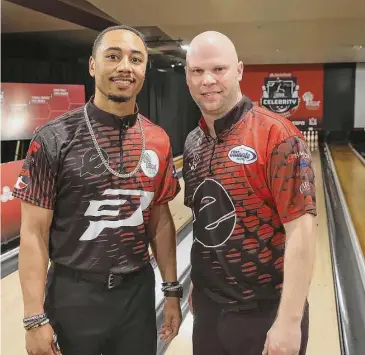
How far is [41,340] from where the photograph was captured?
139cm

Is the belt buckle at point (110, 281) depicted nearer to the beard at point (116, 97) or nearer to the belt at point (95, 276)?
the belt at point (95, 276)

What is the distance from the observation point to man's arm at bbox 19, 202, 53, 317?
139 cm

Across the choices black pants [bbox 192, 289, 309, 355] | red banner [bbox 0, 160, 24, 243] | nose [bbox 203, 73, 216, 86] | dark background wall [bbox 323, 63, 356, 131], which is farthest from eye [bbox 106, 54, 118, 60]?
dark background wall [bbox 323, 63, 356, 131]

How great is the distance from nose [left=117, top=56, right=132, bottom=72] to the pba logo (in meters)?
10.8

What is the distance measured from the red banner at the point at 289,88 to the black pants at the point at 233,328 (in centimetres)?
1080

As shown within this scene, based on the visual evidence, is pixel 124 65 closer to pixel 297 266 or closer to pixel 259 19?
pixel 297 266

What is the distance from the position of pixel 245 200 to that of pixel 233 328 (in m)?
0.41

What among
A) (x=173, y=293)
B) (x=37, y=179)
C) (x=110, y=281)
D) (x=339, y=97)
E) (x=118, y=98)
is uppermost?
(x=339, y=97)

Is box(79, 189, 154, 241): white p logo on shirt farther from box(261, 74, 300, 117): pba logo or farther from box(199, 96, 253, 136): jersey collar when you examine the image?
box(261, 74, 300, 117): pba logo

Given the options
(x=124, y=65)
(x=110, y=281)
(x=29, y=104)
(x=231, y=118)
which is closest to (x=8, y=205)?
(x=29, y=104)

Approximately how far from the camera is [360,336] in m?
2.41

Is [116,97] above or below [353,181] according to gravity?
above

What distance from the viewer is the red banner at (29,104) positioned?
5.23m

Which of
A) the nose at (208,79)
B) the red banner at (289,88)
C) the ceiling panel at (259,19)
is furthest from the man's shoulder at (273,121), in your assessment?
the red banner at (289,88)
